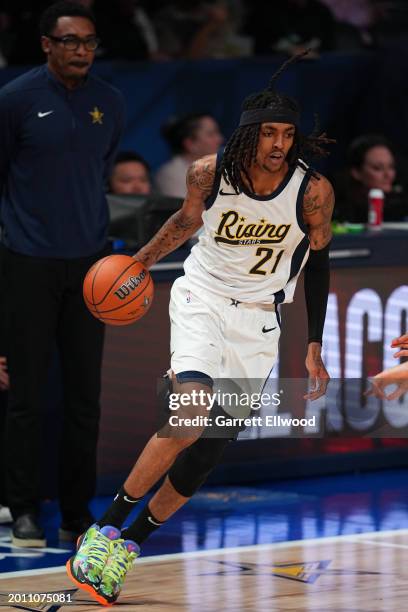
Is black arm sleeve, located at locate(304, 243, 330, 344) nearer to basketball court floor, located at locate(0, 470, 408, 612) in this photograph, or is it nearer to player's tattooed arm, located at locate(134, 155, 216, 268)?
player's tattooed arm, located at locate(134, 155, 216, 268)

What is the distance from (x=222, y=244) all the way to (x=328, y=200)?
0.50 m

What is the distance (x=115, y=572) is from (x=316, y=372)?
1.24m

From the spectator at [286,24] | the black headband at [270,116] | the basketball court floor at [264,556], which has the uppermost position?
the spectator at [286,24]

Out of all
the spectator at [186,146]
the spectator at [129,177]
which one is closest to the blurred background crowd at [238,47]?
→ the spectator at [186,146]

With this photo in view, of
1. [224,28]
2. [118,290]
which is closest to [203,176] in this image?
[118,290]

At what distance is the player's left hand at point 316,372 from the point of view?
6.41m

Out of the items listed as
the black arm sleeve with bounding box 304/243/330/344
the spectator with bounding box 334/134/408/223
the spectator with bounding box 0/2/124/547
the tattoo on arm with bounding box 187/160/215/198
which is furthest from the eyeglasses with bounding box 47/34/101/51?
the spectator with bounding box 334/134/408/223

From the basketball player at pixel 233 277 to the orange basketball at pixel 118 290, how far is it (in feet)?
0.57

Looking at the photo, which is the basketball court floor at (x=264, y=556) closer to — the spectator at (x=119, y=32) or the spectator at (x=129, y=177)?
the spectator at (x=129, y=177)

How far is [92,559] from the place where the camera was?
6062 millimetres

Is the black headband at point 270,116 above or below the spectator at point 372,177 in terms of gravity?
below

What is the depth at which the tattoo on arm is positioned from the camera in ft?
20.7

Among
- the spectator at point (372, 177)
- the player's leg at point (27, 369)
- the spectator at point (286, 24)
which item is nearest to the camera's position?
the player's leg at point (27, 369)

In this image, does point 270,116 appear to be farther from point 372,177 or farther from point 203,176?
point 372,177
